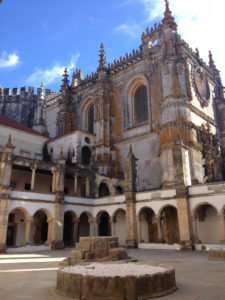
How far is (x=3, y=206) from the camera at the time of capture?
2120 cm

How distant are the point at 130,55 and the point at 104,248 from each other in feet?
102

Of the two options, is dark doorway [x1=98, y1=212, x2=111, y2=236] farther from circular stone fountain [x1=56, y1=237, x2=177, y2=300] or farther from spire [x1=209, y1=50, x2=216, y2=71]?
spire [x1=209, y1=50, x2=216, y2=71]

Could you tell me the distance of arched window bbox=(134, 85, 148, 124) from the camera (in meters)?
33.8

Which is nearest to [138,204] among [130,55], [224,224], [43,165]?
[224,224]

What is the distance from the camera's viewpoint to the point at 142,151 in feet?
103

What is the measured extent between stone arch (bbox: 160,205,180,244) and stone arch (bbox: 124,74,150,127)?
13.5 meters

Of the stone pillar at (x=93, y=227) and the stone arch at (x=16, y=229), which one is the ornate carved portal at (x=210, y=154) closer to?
the stone pillar at (x=93, y=227)

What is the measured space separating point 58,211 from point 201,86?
24.2 metres

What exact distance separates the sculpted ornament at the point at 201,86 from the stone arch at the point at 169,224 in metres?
15.7

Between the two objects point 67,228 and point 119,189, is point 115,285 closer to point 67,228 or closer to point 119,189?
point 67,228

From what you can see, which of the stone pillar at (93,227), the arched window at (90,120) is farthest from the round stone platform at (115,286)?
the arched window at (90,120)

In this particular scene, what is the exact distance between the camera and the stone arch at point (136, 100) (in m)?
33.7

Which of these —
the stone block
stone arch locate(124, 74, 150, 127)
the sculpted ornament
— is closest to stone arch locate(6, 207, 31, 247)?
stone arch locate(124, 74, 150, 127)

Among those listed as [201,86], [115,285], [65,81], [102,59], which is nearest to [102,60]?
[102,59]
